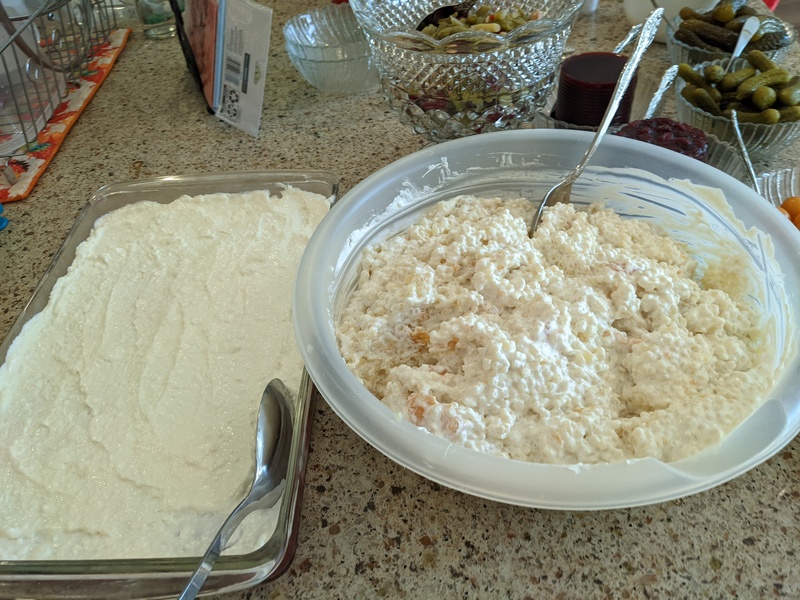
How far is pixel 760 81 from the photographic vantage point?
0.96 metres

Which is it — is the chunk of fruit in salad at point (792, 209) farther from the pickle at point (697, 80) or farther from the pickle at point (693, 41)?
the pickle at point (693, 41)

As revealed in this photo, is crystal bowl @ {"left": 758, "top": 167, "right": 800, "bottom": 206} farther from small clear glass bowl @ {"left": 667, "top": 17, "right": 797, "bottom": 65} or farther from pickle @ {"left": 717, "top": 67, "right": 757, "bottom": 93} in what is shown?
small clear glass bowl @ {"left": 667, "top": 17, "right": 797, "bottom": 65}

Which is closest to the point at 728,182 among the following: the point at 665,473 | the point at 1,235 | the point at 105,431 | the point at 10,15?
the point at 665,473

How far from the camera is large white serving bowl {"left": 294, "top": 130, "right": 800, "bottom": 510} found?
471 mm

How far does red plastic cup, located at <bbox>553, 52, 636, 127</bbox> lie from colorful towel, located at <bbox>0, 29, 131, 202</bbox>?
103 centimetres

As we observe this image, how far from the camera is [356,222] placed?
0.76 metres

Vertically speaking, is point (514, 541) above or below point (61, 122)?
above

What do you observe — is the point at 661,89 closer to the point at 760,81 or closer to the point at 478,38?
the point at 760,81

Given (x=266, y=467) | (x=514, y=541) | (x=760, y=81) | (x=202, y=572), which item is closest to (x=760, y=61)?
(x=760, y=81)

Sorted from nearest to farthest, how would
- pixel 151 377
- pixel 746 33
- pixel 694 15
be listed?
pixel 151 377 < pixel 746 33 < pixel 694 15

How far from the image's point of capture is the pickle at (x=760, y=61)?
998 mm

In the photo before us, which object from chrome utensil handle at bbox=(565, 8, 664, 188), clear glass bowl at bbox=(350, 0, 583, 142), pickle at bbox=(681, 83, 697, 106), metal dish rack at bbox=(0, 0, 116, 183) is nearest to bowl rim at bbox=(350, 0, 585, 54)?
clear glass bowl at bbox=(350, 0, 583, 142)

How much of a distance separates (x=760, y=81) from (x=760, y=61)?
0.28 ft

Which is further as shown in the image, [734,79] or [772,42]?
[772,42]
